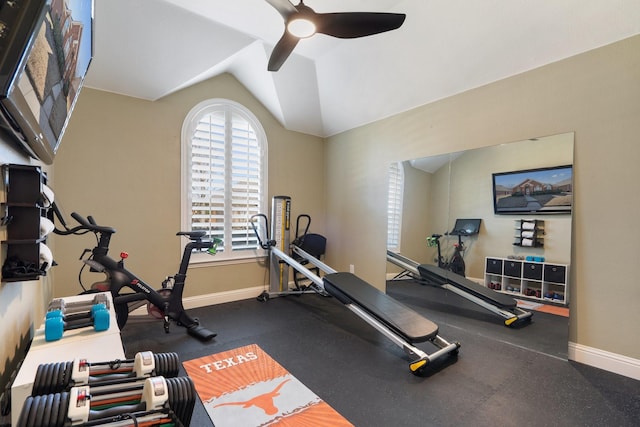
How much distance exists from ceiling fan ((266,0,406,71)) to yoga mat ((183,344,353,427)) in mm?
2543

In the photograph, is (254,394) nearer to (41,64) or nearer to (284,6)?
(41,64)

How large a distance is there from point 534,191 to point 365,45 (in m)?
2.31

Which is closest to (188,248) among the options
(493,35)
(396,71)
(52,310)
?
(52,310)

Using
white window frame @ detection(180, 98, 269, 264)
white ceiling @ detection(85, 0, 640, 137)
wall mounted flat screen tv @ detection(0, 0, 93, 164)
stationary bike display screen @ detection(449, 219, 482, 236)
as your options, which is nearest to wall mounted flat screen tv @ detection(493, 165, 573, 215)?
stationary bike display screen @ detection(449, 219, 482, 236)

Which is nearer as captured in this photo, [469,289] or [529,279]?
[529,279]

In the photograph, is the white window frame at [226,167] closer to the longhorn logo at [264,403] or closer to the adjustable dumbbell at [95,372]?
the longhorn logo at [264,403]

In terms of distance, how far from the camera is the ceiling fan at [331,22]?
1.88 m

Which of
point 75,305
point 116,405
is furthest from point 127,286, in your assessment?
point 116,405

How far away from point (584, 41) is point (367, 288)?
2.85m

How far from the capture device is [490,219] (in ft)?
10.2

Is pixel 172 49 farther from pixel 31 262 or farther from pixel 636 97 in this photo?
pixel 636 97

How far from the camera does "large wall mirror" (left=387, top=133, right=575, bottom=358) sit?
8.61ft

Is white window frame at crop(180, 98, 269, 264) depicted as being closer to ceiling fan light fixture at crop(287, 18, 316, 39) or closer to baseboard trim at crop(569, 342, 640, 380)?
ceiling fan light fixture at crop(287, 18, 316, 39)

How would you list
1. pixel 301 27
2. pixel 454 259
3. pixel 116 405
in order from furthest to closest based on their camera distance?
pixel 454 259
pixel 301 27
pixel 116 405
